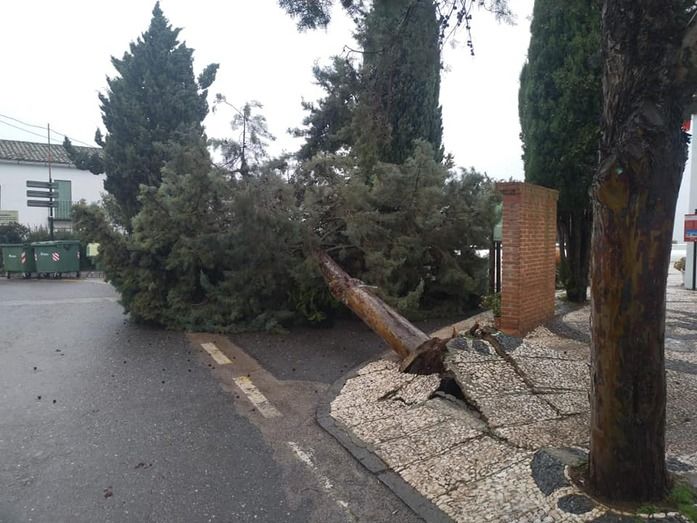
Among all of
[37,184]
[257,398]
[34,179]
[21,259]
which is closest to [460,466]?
[257,398]

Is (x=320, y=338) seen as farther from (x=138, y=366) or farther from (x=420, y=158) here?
(x=420, y=158)

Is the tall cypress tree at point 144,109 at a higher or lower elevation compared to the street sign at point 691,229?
higher

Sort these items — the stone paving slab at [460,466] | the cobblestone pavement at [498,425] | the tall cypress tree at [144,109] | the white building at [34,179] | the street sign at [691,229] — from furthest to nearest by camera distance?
the white building at [34,179] < the tall cypress tree at [144,109] < the street sign at [691,229] < the stone paving slab at [460,466] < the cobblestone pavement at [498,425]

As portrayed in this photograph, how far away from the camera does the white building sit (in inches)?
1192

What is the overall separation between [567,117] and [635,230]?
7.57 m

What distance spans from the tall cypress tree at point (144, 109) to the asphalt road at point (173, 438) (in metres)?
8.08

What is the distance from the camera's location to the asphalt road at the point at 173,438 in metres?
3.24

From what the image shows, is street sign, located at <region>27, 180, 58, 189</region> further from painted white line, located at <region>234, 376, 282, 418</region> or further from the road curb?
the road curb

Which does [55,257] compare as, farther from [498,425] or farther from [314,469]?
[498,425]

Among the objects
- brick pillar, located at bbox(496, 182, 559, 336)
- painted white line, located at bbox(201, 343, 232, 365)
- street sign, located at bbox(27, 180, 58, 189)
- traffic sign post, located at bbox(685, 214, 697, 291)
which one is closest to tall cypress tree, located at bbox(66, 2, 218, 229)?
painted white line, located at bbox(201, 343, 232, 365)

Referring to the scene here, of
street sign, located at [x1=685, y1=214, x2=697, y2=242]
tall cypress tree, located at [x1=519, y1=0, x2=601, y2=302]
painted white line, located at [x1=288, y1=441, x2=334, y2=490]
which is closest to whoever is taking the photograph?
painted white line, located at [x1=288, y1=441, x2=334, y2=490]

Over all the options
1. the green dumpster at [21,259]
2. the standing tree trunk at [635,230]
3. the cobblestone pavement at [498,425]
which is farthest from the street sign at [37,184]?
the standing tree trunk at [635,230]

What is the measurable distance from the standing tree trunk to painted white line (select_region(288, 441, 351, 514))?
1.49 meters

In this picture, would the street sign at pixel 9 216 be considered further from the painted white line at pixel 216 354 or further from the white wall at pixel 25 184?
the painted white line at pixel 216 354
